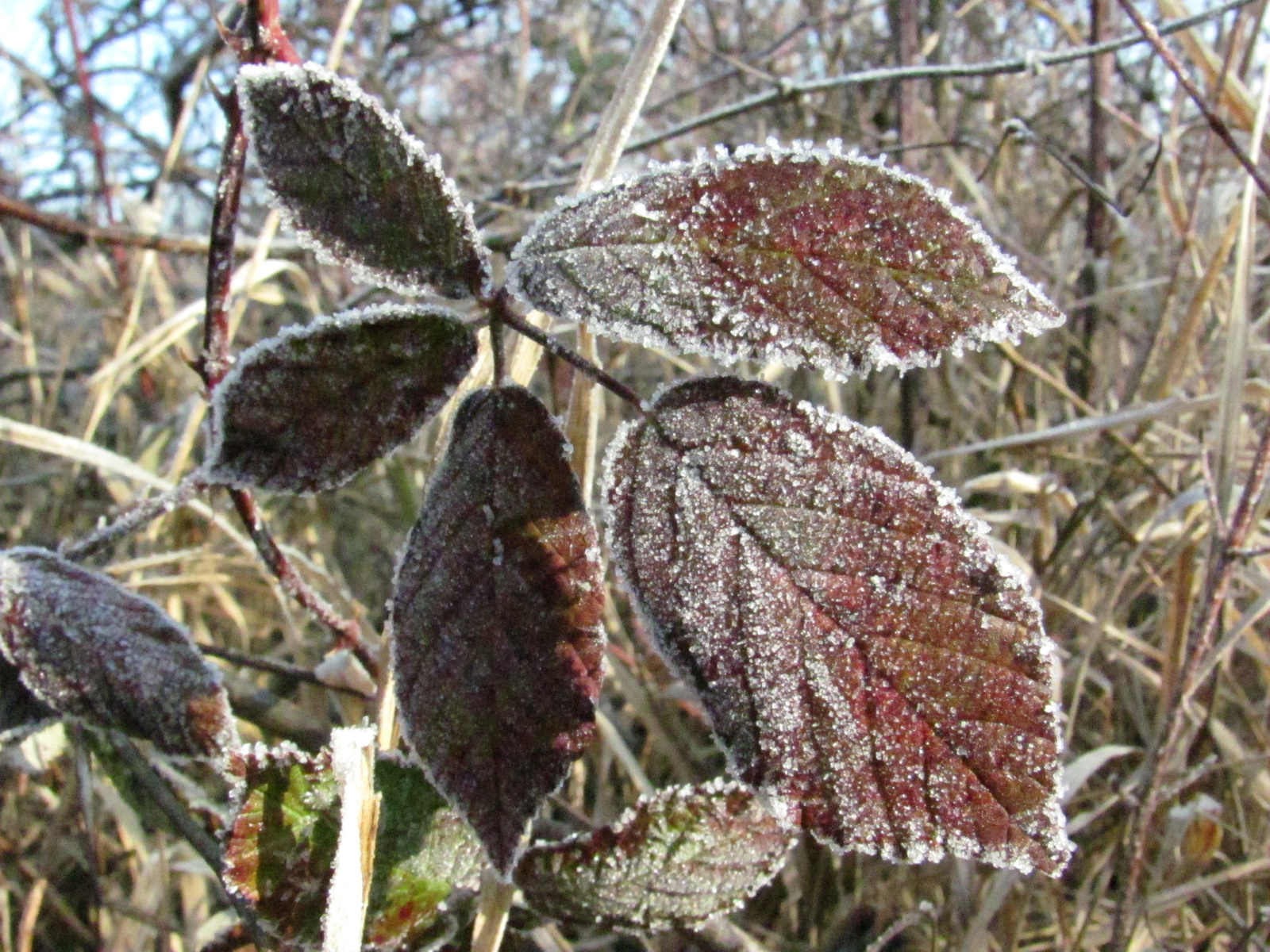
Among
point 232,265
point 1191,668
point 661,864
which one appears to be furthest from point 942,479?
point 232,265

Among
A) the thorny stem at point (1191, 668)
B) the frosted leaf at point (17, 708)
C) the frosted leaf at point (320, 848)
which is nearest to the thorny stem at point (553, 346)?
the frosted leaf at point (320, 848)

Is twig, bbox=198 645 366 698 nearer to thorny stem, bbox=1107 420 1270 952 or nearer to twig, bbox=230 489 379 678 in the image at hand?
twig, bbox=230 489 379 678

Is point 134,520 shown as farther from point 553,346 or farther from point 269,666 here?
point 553,346

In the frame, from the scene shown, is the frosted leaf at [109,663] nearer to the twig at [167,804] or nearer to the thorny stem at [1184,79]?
the twig at [167,804]

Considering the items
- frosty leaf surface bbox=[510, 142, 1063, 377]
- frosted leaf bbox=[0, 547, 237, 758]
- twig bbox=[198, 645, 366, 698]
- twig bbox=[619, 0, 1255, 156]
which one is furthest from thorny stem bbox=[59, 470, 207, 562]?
twig bbox=[619, 0, 1255, 156]

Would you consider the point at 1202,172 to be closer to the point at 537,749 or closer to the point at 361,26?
the point at 537,749
